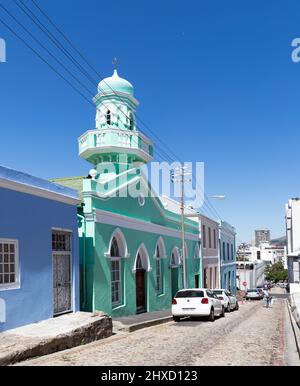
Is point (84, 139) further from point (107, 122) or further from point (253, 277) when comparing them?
point (253, 277)

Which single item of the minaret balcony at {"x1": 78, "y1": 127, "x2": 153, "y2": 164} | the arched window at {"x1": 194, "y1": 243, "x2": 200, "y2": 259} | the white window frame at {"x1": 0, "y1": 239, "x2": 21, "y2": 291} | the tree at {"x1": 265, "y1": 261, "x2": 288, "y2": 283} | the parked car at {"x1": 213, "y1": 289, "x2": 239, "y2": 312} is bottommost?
the tree at {"x1": 265, "y1": 261, "x2": 288, "y2": 283}

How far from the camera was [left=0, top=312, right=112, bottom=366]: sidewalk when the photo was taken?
917 centimetres

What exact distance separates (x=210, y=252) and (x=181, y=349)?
26.0 m

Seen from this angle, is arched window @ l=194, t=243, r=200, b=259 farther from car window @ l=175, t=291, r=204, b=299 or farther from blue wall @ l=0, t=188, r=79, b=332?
blue wall @ l=0, t=188, r=79, b=332

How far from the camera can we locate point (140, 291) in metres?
21.2

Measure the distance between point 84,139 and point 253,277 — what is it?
234 ft

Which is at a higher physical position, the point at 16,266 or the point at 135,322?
the point at 16,266

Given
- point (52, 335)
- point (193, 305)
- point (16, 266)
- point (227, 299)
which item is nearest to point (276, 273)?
point (227, 299)

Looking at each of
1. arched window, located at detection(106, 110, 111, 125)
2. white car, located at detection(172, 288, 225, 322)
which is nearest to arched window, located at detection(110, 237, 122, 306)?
white car, located at detection(172, 288, 225, 322)

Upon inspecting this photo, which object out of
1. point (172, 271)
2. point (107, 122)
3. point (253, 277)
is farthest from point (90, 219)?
point (253, 277)

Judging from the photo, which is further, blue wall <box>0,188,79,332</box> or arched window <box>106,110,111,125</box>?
arched window <box>106,110,111,125</box>

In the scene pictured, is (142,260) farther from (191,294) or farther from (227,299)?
(227,299)

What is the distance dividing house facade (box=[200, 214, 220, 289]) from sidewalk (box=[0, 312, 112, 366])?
2098 cm

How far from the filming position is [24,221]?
39.5ft
